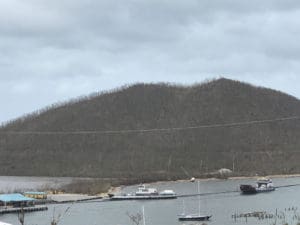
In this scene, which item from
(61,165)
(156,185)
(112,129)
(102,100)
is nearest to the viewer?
(156,185)

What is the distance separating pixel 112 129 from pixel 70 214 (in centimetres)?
9748

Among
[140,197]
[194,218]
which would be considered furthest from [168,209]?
[140,197]

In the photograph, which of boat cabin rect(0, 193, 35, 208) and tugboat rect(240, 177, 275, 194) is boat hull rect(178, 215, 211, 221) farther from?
tugboat rect(240, 177, 275, 194)

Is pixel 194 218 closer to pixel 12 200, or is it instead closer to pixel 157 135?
pixel 12 200

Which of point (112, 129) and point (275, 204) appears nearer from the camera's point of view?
point (275, 204)

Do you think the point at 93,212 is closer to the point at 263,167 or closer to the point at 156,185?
the point at 156,185

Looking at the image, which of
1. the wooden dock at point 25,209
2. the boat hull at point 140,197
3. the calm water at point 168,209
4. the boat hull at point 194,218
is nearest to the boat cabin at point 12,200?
the wooden dock at point 25,209

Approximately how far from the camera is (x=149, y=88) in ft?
589

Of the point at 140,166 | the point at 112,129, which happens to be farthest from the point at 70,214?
→ the point at 112,129

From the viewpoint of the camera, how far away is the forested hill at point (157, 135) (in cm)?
13838

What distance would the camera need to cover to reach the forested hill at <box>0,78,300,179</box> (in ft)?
454

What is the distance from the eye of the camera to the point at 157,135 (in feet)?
516

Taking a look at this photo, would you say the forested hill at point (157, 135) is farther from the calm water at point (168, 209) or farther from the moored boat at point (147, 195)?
the calm water at point (168, 209)

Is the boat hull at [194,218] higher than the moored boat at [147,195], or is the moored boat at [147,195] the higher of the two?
the moored boat at [147,195]
